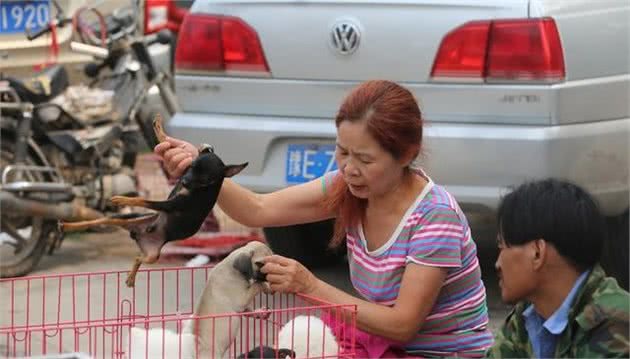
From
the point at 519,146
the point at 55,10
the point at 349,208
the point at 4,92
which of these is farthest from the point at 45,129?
the point at 349,208

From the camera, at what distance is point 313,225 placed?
248 inches

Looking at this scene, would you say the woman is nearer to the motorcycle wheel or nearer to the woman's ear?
the woman's ear

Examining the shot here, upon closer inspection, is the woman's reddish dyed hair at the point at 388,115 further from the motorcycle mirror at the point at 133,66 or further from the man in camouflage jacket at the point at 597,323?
the motorcycle mirror at the point at 133,66

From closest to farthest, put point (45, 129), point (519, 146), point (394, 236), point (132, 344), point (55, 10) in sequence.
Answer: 1. point (132, 344)
2. point (394, 236)
3. point (519, 146)
4. point (45, 129)
5. point (55, 10)

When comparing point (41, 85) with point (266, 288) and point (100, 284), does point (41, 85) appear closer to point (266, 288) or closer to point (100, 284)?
point (100, 284)

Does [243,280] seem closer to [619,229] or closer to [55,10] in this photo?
[619,229]

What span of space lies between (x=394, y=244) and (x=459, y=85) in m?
2.19

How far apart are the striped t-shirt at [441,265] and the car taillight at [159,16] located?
5.88m

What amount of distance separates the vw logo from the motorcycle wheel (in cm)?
196

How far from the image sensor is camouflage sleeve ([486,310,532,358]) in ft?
9.02

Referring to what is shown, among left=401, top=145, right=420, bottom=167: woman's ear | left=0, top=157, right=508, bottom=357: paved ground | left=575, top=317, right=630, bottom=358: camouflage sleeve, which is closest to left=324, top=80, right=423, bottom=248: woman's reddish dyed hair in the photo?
left=401, top=145, right=420, bottom=167: woman's ear

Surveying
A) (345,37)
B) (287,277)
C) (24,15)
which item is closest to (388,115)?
(287,277)

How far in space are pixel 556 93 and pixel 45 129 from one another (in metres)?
2.93

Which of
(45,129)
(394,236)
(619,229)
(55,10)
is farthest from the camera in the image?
(55,10)
